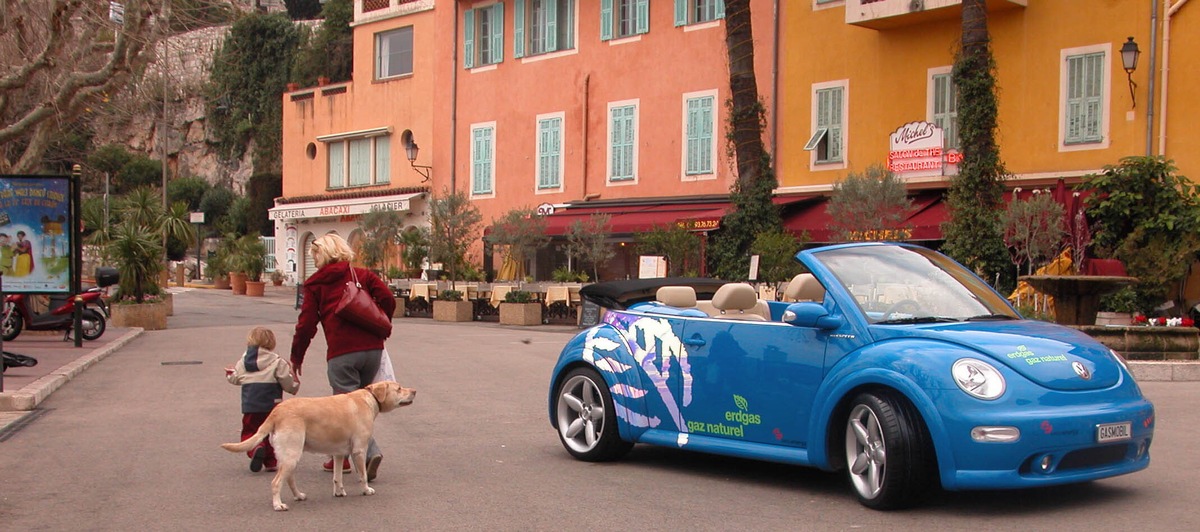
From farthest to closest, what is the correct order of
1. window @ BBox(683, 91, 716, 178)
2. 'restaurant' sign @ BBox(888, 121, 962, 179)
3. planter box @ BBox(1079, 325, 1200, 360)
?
window @ BBox(683, 91, 716, 178) < 'restaurant' sign @ BBox(888, 121, 962, 179) < planter box @ BBox(1079, 325, 1200, 360)

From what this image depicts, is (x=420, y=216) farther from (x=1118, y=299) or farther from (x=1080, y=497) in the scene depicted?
(x=1080, y=497)

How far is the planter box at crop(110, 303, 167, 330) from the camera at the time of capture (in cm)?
2627

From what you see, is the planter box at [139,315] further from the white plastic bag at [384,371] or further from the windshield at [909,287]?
the windshield at [909,287]

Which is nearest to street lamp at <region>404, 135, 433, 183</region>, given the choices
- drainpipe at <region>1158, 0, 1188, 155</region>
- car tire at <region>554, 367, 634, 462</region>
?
drainpipe at <region>1158, 0, 1188, 155</region>

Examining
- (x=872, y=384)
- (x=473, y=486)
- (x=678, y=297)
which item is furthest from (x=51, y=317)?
(x=872, y=384)

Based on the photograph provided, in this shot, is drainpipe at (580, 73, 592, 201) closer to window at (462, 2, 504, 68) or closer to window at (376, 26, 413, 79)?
window at (462, 2, 504, 68)

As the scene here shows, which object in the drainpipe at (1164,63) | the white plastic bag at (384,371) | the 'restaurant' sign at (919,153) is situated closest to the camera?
the white plastic bag at (384,371)

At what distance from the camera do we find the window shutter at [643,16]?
107 ft

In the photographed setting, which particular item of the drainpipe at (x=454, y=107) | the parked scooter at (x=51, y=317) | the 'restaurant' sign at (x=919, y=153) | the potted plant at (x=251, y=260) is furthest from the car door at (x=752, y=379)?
the potted plant at (x=251, y=260)

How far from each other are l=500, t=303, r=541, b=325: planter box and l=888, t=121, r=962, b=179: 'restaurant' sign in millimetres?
8700

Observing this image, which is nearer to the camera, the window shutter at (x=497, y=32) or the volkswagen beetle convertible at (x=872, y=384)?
the volkswagen beetle convertible at (x=872, y=384)

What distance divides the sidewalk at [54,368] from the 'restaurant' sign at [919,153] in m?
10.9

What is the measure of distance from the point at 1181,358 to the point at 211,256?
41.1 m

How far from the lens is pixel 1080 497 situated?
702 centimetres
